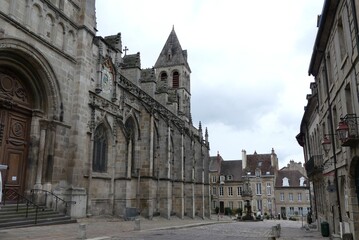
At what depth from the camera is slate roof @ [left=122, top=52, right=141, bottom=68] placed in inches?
1120

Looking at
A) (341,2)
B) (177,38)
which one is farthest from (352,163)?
(177,38)

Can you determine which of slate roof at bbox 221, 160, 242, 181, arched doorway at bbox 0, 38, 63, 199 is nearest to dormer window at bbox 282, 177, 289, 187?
slate roof at bbox 221, 160, 242, 181

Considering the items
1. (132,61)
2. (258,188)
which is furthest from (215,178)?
(132,61)

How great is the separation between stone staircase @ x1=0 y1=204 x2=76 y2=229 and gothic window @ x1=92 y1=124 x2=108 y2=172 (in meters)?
4.99

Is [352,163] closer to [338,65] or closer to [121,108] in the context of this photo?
[338,65]

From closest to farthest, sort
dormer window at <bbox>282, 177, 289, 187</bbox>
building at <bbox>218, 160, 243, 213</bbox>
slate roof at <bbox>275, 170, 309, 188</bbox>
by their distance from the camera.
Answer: slate roof at <bbox>275, 170, 309, 188</bbox>
dormer window at <bbox>282, 177, 289, 187</bbox>
building at <bbox>218, 160, 243, 213</bbox>

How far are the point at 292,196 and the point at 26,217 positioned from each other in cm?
5431

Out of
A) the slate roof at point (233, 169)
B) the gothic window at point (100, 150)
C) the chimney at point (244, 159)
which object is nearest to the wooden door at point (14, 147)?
the gothic window at point (100, 150)

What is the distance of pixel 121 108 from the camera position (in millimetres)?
22469

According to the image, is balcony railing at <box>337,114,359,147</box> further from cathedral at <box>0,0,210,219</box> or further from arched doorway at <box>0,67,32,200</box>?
arched doorway at <box>0,67,32,200</box>

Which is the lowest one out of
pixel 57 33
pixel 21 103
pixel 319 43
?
pixel 21 103

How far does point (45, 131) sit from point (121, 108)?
25.1 ft

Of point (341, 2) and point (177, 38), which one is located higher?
point (177, 38)

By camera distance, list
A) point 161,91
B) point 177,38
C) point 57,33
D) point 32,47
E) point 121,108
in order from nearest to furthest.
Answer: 1. point 32,47
2. point 57,33
3. point 121,108
4. point 161,91
5. point 177,38
